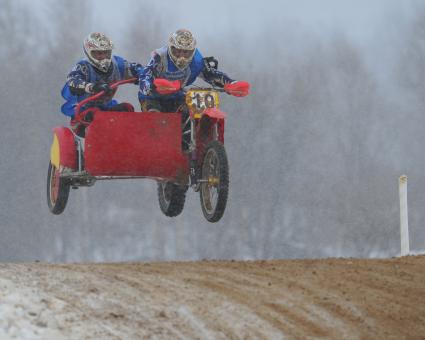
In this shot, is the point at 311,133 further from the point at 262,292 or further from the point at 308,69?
the point at 262,292

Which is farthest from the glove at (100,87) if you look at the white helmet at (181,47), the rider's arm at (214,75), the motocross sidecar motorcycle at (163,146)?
the rider's arm at (214,75)

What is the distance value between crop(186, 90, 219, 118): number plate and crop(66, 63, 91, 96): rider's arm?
127 cm

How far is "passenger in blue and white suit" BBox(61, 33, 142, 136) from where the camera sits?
A: 1376 cm

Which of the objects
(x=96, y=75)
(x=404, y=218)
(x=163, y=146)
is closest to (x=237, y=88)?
(x=163, y=146)

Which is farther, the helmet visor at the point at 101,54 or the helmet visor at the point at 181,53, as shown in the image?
the helmet visor at the point at 101,54

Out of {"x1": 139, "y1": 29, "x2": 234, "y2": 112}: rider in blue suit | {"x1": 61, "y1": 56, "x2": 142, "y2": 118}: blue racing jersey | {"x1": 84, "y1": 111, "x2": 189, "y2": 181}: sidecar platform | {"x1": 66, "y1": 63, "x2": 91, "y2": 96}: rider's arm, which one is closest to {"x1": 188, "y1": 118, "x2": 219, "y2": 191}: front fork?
{"x1": 84, "y1": 111, "x2": 189, "y2": 181}: sidecar platform

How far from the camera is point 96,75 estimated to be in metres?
14.0

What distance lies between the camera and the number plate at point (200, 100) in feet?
43.3

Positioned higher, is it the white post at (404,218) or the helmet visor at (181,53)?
the helmet visor at (181,53)

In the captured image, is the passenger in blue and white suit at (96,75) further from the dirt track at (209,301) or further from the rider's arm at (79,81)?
the dirt track at (209,301)

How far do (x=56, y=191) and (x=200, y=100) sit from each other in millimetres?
2919

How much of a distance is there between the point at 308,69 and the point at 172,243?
12174 millimetres

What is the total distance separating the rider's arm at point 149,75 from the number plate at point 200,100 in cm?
63

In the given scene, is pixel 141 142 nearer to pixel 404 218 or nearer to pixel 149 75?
pixel 149 75
